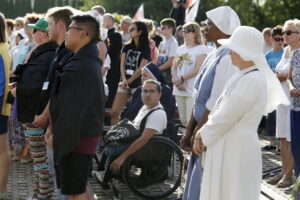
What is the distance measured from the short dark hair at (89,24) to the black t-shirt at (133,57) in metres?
4.68

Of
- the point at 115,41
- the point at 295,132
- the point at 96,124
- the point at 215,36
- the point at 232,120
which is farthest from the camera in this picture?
the point at 115,41

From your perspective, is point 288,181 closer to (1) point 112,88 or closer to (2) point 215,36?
(2) point 215,36

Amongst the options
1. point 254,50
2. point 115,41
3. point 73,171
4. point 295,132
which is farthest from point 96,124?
point 115,41

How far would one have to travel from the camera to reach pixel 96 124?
205 inches

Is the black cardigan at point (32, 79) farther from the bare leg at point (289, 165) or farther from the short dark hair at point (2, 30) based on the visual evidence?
the bare leg at point (289, 165)

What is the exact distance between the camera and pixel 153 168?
25.1 ft

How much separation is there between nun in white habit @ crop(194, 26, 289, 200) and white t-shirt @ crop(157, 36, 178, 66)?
7665 millimetres

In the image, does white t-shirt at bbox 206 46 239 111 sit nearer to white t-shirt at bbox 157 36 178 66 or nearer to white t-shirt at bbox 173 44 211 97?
white t-shirt at bbox 173 44 211 97

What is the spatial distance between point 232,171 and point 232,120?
36 centimetres

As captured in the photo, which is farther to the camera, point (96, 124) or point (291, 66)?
point (291, 66)

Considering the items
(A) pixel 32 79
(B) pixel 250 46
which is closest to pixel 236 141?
(B) pixel 250 46

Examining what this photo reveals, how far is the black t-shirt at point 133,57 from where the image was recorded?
1012cm

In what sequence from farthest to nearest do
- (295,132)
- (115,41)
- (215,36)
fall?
1. (115,41)
2. (295,132)
3. (215,36)

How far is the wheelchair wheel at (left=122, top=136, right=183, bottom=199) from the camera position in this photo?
7.31m
